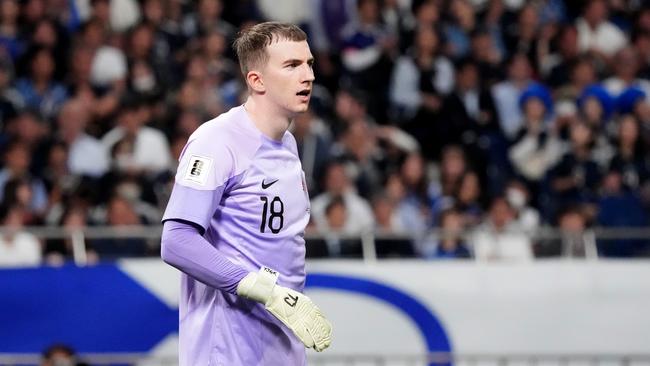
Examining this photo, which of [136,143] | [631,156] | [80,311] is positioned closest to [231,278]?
[80,311]

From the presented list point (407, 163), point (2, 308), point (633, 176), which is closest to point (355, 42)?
point (407, 163)

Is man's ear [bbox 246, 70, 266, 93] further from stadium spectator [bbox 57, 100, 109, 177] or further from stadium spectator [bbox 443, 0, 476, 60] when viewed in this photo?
stadium spectator [bbox 443, 0, 476, 60]

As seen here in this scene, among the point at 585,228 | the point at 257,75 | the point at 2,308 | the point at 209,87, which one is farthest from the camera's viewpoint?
the point at 209,87

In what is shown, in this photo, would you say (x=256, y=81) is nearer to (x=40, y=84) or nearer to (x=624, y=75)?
(x=40, y=84)

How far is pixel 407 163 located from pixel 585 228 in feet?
5.34

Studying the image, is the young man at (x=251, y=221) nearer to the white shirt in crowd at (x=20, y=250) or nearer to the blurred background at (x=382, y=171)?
the blurred background at (x=382, y=171)

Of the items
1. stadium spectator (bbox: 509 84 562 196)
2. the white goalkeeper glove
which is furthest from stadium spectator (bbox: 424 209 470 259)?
the white goalkeeper glove

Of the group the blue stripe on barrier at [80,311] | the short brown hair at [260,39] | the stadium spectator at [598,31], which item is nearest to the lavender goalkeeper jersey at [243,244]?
the short brown hair at [260,39]

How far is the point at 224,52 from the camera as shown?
13.7 m

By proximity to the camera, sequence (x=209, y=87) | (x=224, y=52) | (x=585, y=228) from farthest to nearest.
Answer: (x=224, y=52)
(x=209, y=87)
(x=585, y=228)

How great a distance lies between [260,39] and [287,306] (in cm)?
103

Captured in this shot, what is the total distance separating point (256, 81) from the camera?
18.4ft

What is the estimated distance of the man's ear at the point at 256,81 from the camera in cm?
560

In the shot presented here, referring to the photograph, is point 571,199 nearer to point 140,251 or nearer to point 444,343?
point 444,343
